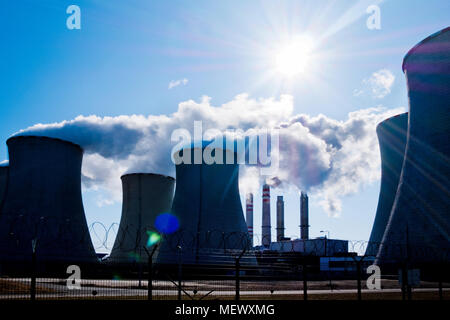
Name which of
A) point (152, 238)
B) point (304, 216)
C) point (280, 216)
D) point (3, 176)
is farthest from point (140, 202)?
point (280, 216)

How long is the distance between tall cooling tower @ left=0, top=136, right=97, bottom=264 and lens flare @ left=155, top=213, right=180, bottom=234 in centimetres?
601

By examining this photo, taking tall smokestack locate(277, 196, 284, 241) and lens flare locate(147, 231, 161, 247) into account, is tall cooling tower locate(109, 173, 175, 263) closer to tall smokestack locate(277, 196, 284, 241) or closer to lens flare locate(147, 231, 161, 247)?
lens flare locate(147, 231, 161, 247)

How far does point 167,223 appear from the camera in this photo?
91.6ft

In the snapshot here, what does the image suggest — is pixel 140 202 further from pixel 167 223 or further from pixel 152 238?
pixel 152 238

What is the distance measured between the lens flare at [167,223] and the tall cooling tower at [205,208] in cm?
38

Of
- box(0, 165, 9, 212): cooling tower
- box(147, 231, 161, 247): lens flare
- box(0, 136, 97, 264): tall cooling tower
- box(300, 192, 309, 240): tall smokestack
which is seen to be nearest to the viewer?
box(0, 136, 97, 264): tall cooling tower

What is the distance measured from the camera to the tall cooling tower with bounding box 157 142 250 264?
83.9 ft

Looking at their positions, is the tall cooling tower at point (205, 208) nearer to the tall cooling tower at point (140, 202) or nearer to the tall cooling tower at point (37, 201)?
the tall cooling tower at point (140, 202)

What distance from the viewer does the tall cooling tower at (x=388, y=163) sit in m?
29.0

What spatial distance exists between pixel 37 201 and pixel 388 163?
2184 cm

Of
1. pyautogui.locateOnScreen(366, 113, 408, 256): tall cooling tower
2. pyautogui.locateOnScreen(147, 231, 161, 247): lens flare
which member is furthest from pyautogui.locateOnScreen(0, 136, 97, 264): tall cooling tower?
pyautogui.locateOnScreen(366, 113, 408, 256): tall cooling tower

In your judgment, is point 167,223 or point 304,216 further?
point 304,216
